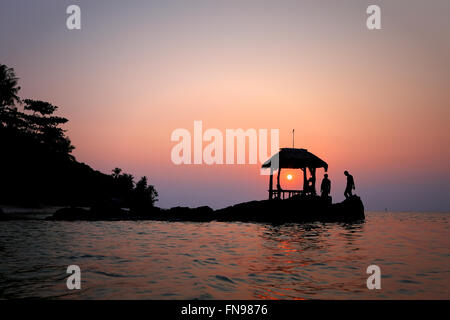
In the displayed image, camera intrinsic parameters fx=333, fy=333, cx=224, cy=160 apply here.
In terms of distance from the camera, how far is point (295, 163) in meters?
25.0

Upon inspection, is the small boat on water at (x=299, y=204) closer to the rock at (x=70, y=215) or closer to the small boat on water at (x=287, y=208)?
the small boat on water at (x=287, y=208)

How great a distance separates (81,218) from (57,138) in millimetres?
23101

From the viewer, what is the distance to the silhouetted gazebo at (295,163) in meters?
24.0

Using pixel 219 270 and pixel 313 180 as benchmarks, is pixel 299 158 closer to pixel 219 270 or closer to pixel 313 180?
pixel 313 180

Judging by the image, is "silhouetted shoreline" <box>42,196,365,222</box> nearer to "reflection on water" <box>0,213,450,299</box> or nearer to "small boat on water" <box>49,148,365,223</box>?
"small boat on water" <box>49,148,365,223</box>

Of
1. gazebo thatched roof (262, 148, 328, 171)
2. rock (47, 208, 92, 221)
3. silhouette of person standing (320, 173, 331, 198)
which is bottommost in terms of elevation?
rock (47, 208, 92, 221)

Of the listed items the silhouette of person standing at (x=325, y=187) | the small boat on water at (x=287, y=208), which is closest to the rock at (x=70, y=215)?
the small boat on water at (x=287, y=208)

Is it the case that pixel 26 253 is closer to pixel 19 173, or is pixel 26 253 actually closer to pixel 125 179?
pixel 19 173

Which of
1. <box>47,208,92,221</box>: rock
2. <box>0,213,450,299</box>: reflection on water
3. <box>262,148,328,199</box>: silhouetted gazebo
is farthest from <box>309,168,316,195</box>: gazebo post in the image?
<box>47,208,92,221</box>: rock

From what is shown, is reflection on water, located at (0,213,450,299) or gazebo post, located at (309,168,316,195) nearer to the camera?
Answer: reflection on water, located at (0,213,450,299)

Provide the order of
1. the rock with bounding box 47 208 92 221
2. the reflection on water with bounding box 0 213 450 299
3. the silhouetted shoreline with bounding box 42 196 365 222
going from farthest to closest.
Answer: the silhouetted shoreline with bounding box 42 196 365 222
the rock with bounding box 47 208 92 221
the reflection on water with bounding box 0 213 450 299

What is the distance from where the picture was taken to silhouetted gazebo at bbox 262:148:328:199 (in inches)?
946

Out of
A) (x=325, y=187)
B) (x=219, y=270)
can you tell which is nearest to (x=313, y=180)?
(x=325, y=187)

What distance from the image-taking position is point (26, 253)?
8.88 meters
